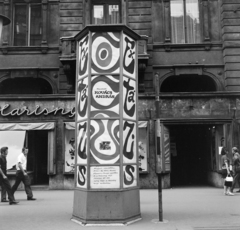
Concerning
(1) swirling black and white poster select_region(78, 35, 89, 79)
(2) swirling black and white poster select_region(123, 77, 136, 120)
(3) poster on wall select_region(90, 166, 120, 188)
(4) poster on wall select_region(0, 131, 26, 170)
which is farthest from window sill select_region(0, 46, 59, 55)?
(3) poster on wall select_region(90, 166, 120, 188)

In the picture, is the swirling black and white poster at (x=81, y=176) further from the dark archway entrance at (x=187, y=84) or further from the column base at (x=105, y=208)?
the dark archway entrance at (x=187, y=84)

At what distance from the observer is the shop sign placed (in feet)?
55.1

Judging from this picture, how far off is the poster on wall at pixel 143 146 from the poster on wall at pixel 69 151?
320 cm

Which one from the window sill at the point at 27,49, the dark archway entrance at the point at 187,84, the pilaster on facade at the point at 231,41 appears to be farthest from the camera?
the dark archway entrance at the point at 187,84

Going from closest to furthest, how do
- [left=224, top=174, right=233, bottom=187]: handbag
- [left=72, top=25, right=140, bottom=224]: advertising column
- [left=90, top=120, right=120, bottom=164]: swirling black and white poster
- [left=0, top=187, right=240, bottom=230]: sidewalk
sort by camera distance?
1. [left=0, top=187, right=240, bottom=230]: sidewalk
2. [left=72, top=25, right=140, bottom=224]: advertising column
3. [left=90, top=120, right=120, bottom=164]: swirling black and white poster
4. [left=224, top=174, right=233, bottom=187]: handbag


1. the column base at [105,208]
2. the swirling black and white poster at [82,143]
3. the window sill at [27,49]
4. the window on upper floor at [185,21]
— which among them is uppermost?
the window on upper floor at [185,21]

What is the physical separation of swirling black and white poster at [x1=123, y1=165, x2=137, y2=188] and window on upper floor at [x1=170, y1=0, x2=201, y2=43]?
12.3 metres

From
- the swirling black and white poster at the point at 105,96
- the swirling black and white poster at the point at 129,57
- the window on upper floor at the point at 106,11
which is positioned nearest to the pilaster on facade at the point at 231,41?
the window on upper floor at the point at 106,11

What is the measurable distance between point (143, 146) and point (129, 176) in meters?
8.32

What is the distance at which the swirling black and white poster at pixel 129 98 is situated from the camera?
847 cm

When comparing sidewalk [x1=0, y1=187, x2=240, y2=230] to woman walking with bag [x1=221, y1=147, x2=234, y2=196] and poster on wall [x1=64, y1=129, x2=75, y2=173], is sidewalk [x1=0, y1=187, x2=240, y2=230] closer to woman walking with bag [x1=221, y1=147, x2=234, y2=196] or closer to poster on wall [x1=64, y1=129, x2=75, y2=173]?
woman walking with bag [x1=221, y1=147, x2=234, y2=196]

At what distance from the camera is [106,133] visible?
8.22 meters

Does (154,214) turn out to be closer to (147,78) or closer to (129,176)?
(129,176)

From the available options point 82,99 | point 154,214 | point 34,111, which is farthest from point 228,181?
point 34,111
